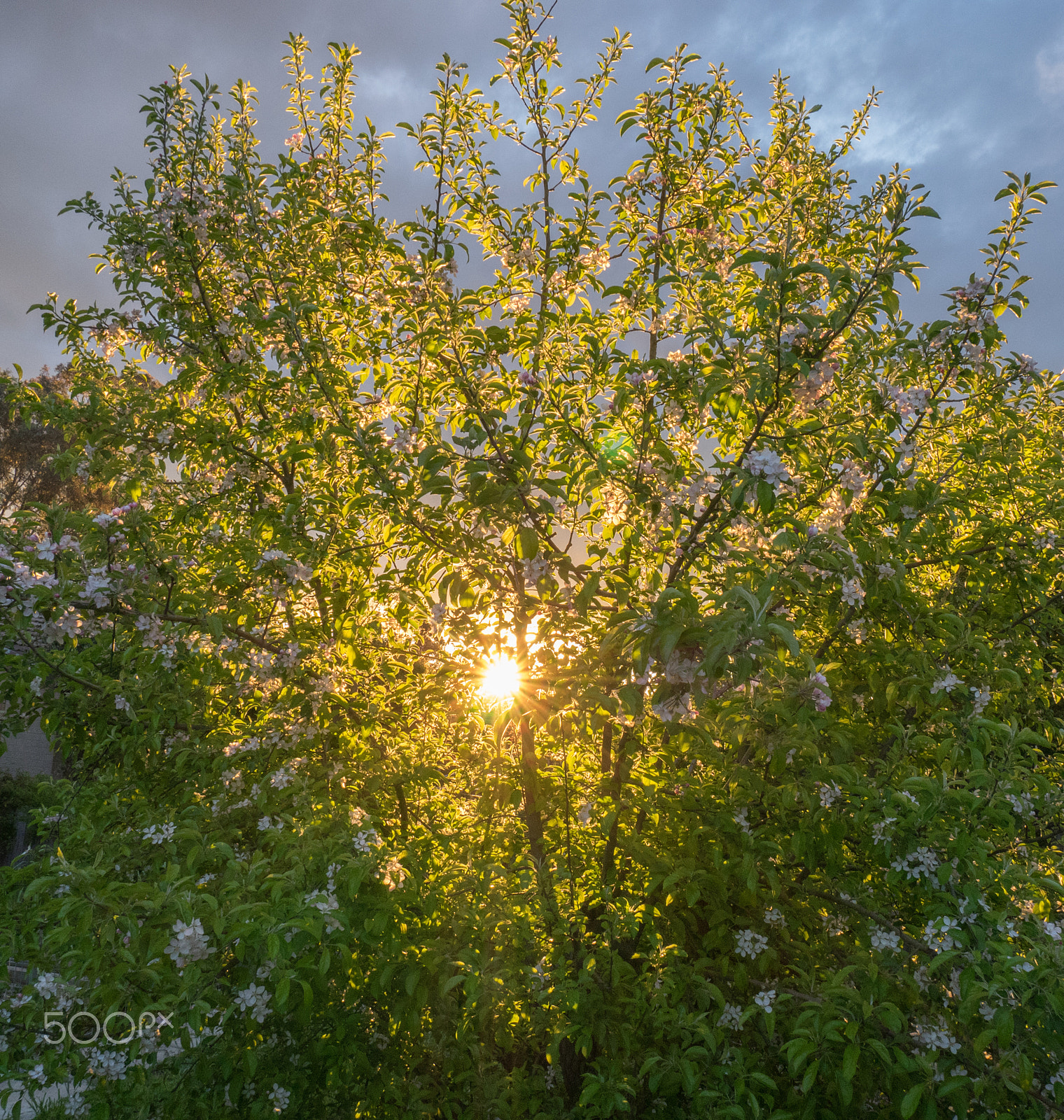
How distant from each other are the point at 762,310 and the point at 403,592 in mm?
1981

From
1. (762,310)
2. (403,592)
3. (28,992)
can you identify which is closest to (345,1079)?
(28,992)

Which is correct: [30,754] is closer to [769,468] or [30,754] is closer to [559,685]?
[559,685]

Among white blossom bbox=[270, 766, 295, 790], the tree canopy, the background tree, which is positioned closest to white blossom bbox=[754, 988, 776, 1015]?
the tree canopy

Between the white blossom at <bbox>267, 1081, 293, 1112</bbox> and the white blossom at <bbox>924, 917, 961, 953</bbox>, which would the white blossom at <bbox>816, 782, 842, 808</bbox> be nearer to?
the white blossom at <bbox>924, 917, 961, 953</bbox>

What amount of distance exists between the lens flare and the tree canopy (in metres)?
0.03

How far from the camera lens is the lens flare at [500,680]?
2895mm

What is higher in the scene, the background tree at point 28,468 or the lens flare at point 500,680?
the background tree at point 28,468

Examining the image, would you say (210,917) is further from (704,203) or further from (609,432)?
(704,203)

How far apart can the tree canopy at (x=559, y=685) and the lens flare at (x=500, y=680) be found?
27 millimetres

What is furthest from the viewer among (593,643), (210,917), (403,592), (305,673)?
(305,673)

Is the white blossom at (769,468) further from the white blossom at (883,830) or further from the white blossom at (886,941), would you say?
the white blossom at (886,941)

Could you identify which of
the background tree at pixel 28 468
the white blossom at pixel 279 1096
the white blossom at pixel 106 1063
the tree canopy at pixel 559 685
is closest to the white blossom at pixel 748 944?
the tree canopy at pixel 559 685

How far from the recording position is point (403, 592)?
11.2 feet

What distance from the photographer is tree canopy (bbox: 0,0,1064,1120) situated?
8.25 ft
